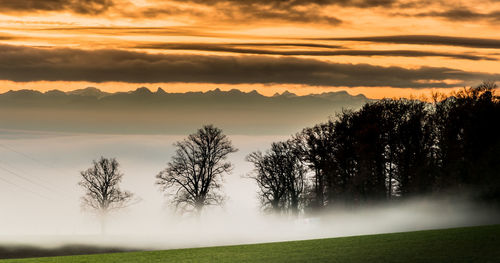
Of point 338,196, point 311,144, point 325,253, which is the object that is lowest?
point 325,253

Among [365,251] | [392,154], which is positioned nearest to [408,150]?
[392,154]

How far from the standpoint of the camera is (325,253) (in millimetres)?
50000

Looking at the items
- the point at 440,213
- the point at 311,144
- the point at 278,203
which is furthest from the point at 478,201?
the point at 278,203

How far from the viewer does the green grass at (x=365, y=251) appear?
45.3m

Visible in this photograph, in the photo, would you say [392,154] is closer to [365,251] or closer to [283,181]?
[283,181]

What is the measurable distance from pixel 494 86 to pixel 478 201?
18.1 meters

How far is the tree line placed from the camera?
83438 mm

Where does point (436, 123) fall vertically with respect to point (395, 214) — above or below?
above

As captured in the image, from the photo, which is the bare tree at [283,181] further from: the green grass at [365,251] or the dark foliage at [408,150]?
the green grass at [365,251]

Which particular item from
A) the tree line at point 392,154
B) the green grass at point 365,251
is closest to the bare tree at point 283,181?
the tree line at point 392,154

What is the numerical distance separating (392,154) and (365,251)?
43482mm

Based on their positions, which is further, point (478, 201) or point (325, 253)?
point (478, 201)

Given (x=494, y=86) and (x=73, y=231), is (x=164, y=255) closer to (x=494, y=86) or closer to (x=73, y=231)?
(x=494, y=86)

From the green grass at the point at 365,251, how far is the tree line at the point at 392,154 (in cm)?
2661
